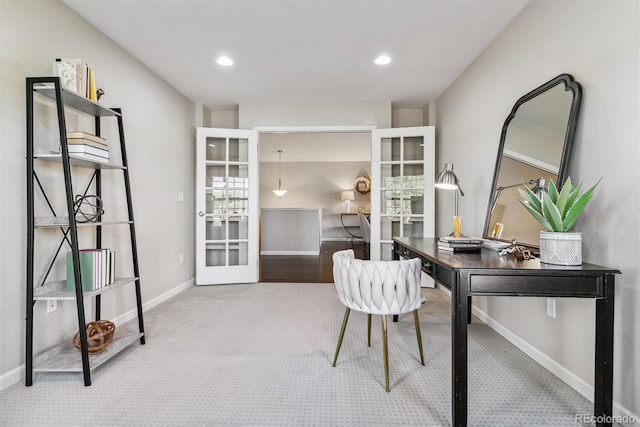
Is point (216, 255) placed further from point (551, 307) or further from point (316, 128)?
point (551, 307)

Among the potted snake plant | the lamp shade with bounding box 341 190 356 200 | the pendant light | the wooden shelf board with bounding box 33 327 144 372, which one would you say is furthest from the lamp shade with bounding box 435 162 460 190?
the lamp shade with bounding box 341 190 356 200

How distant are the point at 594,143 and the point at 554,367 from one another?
1.26 meters

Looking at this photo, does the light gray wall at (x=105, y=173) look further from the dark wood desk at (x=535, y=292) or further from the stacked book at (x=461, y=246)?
the stacked book at (x=461, y=246)

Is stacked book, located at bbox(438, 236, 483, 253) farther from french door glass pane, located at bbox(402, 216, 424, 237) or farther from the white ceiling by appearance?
french door glass pane, located at bbox(402, 216, 424, 237)

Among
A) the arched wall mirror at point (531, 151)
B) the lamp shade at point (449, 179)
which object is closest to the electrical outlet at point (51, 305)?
the lamp shade at point (449, 179)

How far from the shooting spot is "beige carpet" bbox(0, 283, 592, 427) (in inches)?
58.1

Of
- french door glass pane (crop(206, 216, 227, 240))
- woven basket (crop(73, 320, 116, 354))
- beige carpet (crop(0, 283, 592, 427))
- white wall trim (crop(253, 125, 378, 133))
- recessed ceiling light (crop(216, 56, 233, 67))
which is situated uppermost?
recessed ceiling light (crop(216, 56, 233, 67))

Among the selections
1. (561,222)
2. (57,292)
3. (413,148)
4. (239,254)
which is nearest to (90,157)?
(57,292)

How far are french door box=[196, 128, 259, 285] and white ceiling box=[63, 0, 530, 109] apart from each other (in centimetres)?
68

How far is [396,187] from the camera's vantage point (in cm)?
396

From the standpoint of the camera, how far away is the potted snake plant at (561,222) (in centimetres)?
140

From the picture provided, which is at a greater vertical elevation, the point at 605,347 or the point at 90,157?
the point at 90,157

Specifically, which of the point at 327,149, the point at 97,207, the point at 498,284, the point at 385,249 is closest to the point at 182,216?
the point at 97,207

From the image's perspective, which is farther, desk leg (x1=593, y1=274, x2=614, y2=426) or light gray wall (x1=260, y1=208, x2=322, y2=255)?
light gray wall (x1=260, y1=208, x2=322, y2=255)
